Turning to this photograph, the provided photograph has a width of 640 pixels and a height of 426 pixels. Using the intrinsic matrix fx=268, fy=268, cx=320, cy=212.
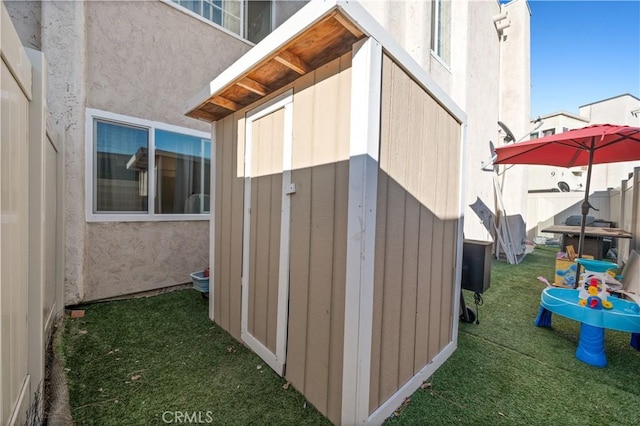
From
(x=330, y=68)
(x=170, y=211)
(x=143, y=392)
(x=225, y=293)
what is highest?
(x=330, y=68)

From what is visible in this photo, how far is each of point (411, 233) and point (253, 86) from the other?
1852 mm

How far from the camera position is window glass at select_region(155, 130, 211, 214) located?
4.25m

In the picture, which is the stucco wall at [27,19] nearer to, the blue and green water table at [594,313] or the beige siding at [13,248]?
the beige siding at [13,248]

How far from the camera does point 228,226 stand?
309cm

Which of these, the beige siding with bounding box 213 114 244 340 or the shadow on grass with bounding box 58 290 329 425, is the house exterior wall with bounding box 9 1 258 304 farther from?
the beige siding with bounding box 213 114 244 340

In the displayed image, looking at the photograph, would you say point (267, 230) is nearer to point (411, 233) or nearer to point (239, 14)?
point (411, 233)

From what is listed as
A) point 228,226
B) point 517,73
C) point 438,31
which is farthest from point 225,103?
point 517,73

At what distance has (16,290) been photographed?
4.43 feet

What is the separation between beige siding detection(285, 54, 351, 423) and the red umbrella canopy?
3008 mm

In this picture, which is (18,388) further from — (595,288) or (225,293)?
(595,288)

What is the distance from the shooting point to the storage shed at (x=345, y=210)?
5.30 ft

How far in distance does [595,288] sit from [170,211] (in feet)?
17.9

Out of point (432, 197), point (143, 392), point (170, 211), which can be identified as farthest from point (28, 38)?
point (432, 197)

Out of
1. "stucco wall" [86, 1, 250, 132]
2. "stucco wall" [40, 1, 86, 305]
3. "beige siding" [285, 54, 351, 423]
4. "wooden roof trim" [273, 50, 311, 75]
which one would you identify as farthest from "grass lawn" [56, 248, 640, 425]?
"stucco wall" [86, 1, 250, 132]
